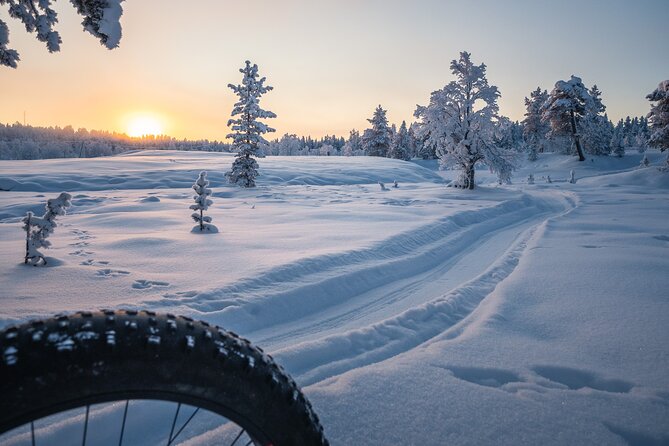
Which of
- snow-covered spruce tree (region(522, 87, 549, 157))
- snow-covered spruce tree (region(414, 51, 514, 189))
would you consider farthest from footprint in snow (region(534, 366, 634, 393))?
snow-covered spruce tree (region(522, 87, 549, 157))

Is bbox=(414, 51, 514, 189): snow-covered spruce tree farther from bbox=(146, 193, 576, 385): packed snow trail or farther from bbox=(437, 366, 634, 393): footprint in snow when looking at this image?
bbox=(437, 366, 634, 393): footprint in snow

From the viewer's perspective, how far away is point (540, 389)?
299 centimetres

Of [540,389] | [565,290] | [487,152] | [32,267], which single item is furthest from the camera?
[487,152]

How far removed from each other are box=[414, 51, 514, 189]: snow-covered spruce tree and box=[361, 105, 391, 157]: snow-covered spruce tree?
44359 mm

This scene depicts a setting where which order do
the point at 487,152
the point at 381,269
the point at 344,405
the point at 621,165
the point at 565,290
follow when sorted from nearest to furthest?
the point at 344,405 < the point at 565,290 < the point at 381,269 < the point at 487,152 < the point at 621,165

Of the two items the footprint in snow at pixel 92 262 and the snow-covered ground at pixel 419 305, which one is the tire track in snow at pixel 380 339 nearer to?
the snow-covered ground at pixel 419 305

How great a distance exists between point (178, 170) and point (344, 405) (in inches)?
1267

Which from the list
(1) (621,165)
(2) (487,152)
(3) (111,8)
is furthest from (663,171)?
(3) (111,8)

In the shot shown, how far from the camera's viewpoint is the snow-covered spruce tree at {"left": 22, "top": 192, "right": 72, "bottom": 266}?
633cm

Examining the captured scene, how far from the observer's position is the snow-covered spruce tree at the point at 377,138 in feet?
220

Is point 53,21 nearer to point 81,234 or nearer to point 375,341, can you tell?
point 375,341

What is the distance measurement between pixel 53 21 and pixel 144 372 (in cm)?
449

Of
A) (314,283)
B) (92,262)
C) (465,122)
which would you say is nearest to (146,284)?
(92,262)

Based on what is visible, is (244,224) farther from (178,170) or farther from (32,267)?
(178,170)
